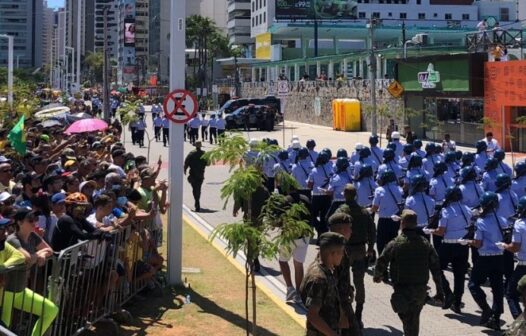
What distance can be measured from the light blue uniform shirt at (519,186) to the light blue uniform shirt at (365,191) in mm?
2402

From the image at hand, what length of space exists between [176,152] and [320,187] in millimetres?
4002

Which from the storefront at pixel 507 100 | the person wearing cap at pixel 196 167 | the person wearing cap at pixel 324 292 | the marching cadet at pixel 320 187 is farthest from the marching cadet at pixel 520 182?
the storefront at pixel 507 100

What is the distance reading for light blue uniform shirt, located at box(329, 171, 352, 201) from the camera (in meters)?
12.4

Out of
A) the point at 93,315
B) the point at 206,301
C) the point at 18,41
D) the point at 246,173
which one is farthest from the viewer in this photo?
the point at 18,41

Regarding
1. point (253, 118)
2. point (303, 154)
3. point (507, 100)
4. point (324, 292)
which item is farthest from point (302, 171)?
point (253, 118)

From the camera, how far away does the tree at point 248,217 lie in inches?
265

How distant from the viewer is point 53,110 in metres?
23.4

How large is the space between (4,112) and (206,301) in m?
21.8

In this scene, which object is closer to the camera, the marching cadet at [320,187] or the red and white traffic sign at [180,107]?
the red and white traffic sign at [180,107]

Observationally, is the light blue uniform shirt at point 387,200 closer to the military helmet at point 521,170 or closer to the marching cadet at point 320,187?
the marching cadet at point 320,187

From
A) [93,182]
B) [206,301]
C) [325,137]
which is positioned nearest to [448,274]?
[206,301]

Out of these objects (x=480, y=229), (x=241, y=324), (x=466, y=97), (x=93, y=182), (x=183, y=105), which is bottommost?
(x=241, y=324)

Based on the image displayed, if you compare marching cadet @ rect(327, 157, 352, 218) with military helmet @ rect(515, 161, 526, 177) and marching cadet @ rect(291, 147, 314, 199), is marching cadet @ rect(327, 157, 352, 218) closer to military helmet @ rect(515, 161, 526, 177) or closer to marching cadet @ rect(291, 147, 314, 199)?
marching cadet @ rect(291, 147, 314, 199)

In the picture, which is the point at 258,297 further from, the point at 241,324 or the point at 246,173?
the point at 246,173
